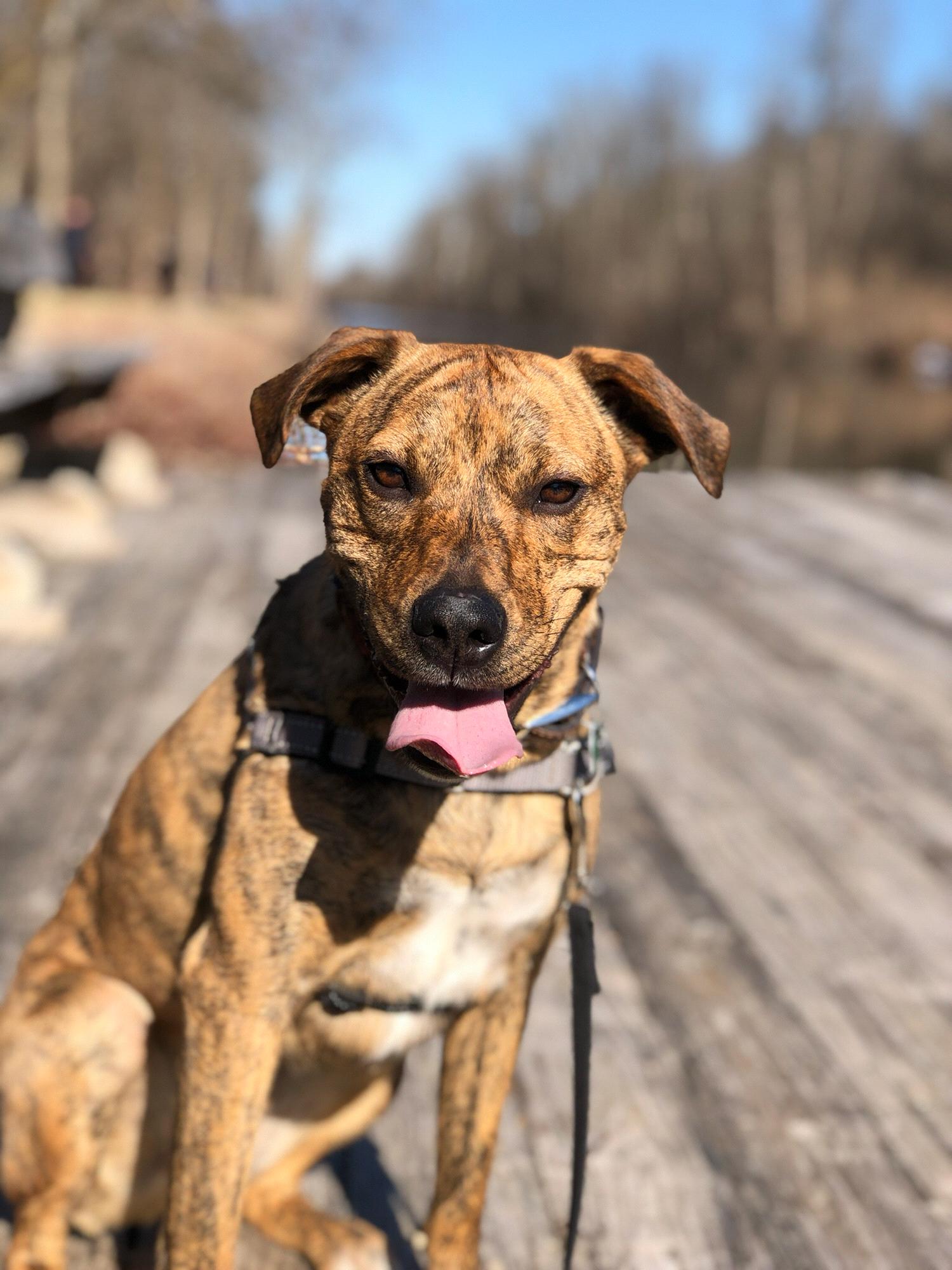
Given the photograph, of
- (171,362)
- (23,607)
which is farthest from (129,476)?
(171,362)

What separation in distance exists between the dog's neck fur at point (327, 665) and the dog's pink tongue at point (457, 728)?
160 millimetres

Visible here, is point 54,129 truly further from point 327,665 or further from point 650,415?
point 327,665

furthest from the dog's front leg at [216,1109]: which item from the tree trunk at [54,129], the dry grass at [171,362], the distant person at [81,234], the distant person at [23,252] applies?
the distant person at [81,234]

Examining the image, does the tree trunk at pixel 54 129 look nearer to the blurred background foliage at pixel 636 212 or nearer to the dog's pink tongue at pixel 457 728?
the blurred background foliage at pixel 636 212

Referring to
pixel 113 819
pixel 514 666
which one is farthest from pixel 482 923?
pixel 113 819

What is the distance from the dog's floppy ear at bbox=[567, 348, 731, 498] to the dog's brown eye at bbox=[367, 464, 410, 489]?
0.43m

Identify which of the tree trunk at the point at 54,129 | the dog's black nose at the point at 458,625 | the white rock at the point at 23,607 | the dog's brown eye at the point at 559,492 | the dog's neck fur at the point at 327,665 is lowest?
the white rock at the point at 23,607

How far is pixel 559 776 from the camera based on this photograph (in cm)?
188

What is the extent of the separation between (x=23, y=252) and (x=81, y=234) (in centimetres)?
2146

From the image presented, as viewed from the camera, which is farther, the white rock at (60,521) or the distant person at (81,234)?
the distant person at (81,234)

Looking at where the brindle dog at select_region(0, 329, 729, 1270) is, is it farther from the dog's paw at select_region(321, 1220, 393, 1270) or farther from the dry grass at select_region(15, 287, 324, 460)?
the dry grass at select_region(15, 287, 324, 460)

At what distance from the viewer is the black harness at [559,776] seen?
1766 mm

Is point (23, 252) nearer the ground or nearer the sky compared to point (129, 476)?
nearer the sky

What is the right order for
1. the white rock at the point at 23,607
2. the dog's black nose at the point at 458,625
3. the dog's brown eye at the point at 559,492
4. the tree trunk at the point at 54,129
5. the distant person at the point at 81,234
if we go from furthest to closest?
the distant person at the point at 81,234 → the tree trunk at the point at 54,129 → the white rock at the point at 23,607 → the dog's brown eye at the point at 559,492 → the dog's black nose at the point at 458,625
